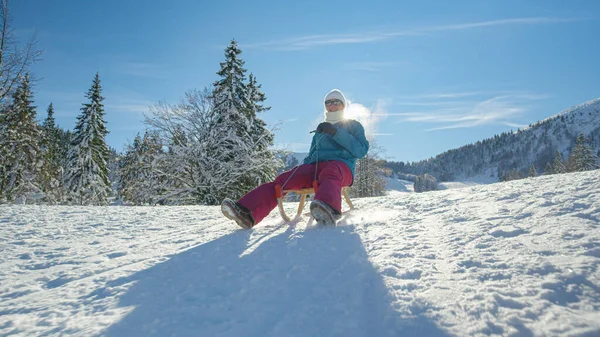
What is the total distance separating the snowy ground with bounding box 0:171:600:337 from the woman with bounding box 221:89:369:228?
0.22 m

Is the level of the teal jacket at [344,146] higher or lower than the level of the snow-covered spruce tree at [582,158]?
lower

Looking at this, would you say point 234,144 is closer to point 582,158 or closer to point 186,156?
point 186,156

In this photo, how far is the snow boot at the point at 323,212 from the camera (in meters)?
2.83

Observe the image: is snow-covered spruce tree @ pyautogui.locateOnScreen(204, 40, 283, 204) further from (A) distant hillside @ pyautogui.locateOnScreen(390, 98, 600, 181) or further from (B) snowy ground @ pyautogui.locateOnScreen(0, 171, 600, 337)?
(A) distant hillside @ pyautogui.locateOnScreen(390, 98, 600, 181)

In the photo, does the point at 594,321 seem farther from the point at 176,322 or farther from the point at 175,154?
the point at 175,154

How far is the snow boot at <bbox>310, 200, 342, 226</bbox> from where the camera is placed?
2830 millimetres

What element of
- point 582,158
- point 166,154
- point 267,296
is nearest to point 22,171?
point 166,154

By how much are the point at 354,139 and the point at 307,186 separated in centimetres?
82

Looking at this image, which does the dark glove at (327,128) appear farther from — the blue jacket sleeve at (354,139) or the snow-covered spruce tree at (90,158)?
the snow-covered spruce tree at (90,158)

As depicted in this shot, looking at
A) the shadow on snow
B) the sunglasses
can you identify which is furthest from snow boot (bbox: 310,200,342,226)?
the sunglasses

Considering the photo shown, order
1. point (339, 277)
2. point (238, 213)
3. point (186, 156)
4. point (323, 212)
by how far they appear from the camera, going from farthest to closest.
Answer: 1. point (186, 156)
2. point (238, 213)
3. point (323, 212)
4. point (339, 277)

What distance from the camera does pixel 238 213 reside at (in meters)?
3.07

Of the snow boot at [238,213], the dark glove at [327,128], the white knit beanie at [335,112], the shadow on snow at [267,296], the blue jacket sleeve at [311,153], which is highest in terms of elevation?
the white knit beanie at [335,112]

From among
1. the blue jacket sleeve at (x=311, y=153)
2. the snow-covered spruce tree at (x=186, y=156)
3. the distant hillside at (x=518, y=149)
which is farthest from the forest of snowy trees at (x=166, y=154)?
the distant hillside at (x=518, y=149)
